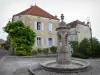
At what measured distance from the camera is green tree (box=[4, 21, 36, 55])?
19.0 metres

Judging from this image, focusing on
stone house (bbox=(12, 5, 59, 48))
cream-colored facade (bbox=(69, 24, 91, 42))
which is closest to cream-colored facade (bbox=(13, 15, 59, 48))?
stone house (bbox=(12, 5, 59, 48))

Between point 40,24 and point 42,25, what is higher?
point 40,24

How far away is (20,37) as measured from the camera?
62.8 ft

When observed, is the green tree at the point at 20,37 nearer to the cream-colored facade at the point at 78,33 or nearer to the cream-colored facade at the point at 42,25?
the cream-colored facade at the point at 42,25

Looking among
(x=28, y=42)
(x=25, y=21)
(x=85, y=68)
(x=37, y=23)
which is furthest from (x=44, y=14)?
(x=85, y=68)

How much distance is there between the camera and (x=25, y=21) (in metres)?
21.8

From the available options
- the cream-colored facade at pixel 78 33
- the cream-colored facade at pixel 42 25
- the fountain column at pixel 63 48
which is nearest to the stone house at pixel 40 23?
the cream-colored facade at pixel 42 25

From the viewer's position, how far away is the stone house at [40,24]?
22172 millimetres

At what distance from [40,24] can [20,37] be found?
214 inches

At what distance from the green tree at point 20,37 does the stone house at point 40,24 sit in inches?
113

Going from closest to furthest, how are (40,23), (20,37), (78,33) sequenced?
(20,37), (40,23), (78,33)

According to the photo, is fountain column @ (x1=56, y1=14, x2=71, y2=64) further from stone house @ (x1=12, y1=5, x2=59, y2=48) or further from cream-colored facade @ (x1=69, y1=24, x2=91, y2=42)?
cream-colored facade @ (x1=69, y1=24, x2=91, y2=42)

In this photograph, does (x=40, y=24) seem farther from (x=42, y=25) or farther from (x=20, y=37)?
(x=20, y=37)

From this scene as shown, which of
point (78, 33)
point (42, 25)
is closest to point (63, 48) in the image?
point (42, 25)
